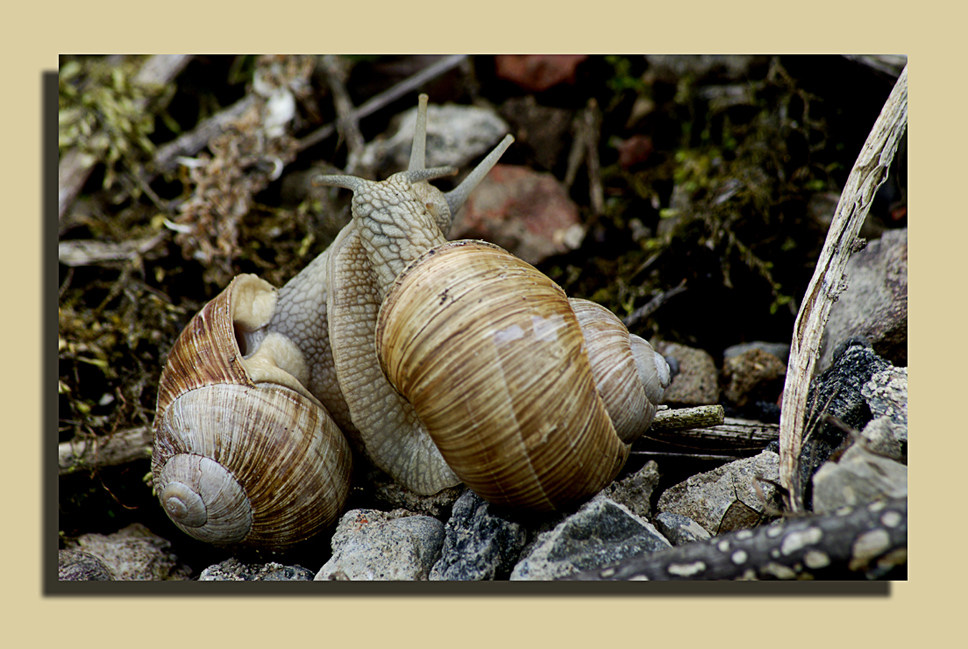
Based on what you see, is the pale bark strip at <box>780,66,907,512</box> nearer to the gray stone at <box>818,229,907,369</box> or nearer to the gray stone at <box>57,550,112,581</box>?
the gray stone at <box>818,229,907,369</box>

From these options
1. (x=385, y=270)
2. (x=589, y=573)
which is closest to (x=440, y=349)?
(x=385, y=270)

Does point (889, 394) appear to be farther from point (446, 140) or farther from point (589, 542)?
point (446, 140)

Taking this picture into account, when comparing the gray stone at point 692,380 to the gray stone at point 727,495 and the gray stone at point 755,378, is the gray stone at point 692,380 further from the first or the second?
the gray stone at point 727,495

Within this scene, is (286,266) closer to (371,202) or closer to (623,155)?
(371,202)

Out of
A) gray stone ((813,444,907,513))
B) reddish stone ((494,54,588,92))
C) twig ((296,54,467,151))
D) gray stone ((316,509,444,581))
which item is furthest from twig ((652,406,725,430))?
twig ((296,54,467,151))

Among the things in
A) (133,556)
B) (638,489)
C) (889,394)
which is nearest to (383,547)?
(638,489)

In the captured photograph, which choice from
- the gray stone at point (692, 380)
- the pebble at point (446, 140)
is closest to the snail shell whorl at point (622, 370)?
the gray stone at point (692, 380)
